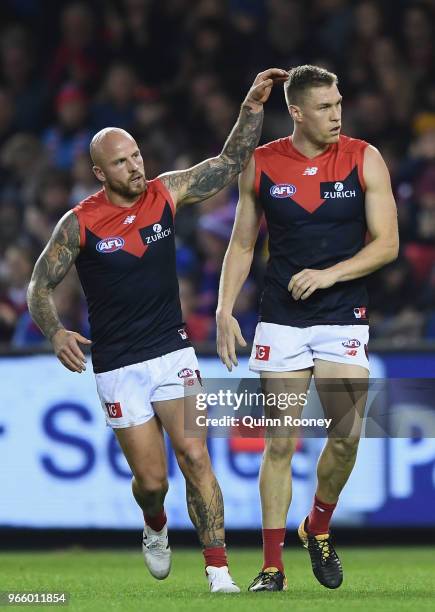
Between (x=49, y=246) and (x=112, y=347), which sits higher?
(x=49, y=246)

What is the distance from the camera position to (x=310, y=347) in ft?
27.0

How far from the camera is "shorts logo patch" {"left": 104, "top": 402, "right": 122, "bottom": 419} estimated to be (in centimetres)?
833

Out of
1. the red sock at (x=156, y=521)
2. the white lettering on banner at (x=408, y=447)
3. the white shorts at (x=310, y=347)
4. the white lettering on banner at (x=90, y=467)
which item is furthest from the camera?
the white lettering on banner at (x=90, y=467)

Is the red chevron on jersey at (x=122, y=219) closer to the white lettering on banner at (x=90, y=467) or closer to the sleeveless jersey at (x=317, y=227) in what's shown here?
A: the sleeveless jersey at (x=317, y=227)

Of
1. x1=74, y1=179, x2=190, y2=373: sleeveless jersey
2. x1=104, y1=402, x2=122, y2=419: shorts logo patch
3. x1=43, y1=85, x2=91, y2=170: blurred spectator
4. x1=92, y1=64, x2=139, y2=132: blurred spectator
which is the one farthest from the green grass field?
x1=92, y1=64, x2=139, y2=132: blurred spectator

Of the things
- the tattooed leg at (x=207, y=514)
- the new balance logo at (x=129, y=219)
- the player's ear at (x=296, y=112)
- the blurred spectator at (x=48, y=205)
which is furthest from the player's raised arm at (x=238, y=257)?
the blurred spectator at (x=48, y=205)

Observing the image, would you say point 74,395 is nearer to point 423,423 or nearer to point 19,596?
point 423,423

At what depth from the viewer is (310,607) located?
7.25 metres

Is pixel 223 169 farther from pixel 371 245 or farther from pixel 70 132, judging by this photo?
pixel 70 132

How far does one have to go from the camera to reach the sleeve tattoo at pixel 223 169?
846cm

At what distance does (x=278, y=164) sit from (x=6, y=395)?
402 centimetres

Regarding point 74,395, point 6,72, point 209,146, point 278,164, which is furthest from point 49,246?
point 6,72

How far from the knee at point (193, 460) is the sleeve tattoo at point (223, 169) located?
1386mm

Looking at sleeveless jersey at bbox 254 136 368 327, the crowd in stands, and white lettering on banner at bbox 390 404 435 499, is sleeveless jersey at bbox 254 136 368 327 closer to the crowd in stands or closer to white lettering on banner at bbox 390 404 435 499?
white lettering on banner at bbox 390 404 435 499
